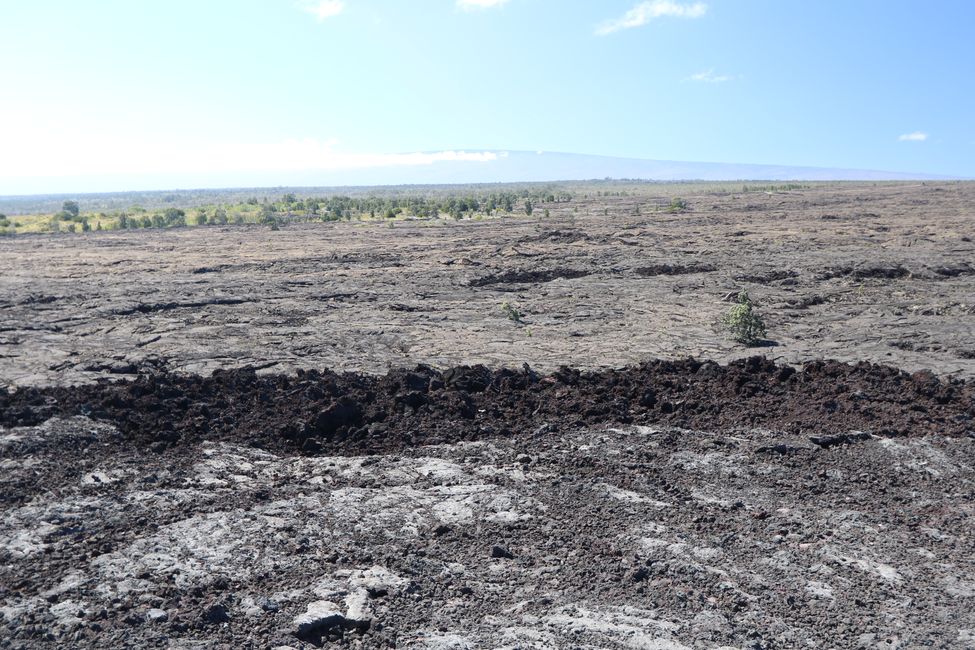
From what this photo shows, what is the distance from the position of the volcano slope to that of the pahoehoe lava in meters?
0.05

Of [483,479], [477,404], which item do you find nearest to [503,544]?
[483,479]

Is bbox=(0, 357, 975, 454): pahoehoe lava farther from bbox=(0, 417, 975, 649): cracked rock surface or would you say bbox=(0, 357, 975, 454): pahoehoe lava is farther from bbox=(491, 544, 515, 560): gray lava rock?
bbox=(491, 544, 515, 560): gray lava rock

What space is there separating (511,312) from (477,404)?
6.05m

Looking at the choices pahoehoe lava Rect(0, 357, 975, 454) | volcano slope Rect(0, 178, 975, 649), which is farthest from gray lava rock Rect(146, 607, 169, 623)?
pahoehoe lava Rect(0, 357, 975, 454)

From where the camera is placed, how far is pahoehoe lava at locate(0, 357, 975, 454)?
7.97 m

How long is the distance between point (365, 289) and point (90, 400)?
31.1 ft

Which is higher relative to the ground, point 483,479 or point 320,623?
point 483,479

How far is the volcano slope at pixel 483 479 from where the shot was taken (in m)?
4.94

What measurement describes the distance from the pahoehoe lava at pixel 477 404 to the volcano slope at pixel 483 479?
5cm

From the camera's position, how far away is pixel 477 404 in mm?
8734

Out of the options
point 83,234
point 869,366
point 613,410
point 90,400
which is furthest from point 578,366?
point 83,234

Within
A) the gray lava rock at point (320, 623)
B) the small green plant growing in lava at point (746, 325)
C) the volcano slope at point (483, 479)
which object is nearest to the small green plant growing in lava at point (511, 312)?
the volcano slope at point (483, 479)

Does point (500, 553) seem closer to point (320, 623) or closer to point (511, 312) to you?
point (320, 623)

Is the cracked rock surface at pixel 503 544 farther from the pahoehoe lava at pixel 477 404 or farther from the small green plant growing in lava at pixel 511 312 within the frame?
the small green plant growing in lava at pixel 511 312
